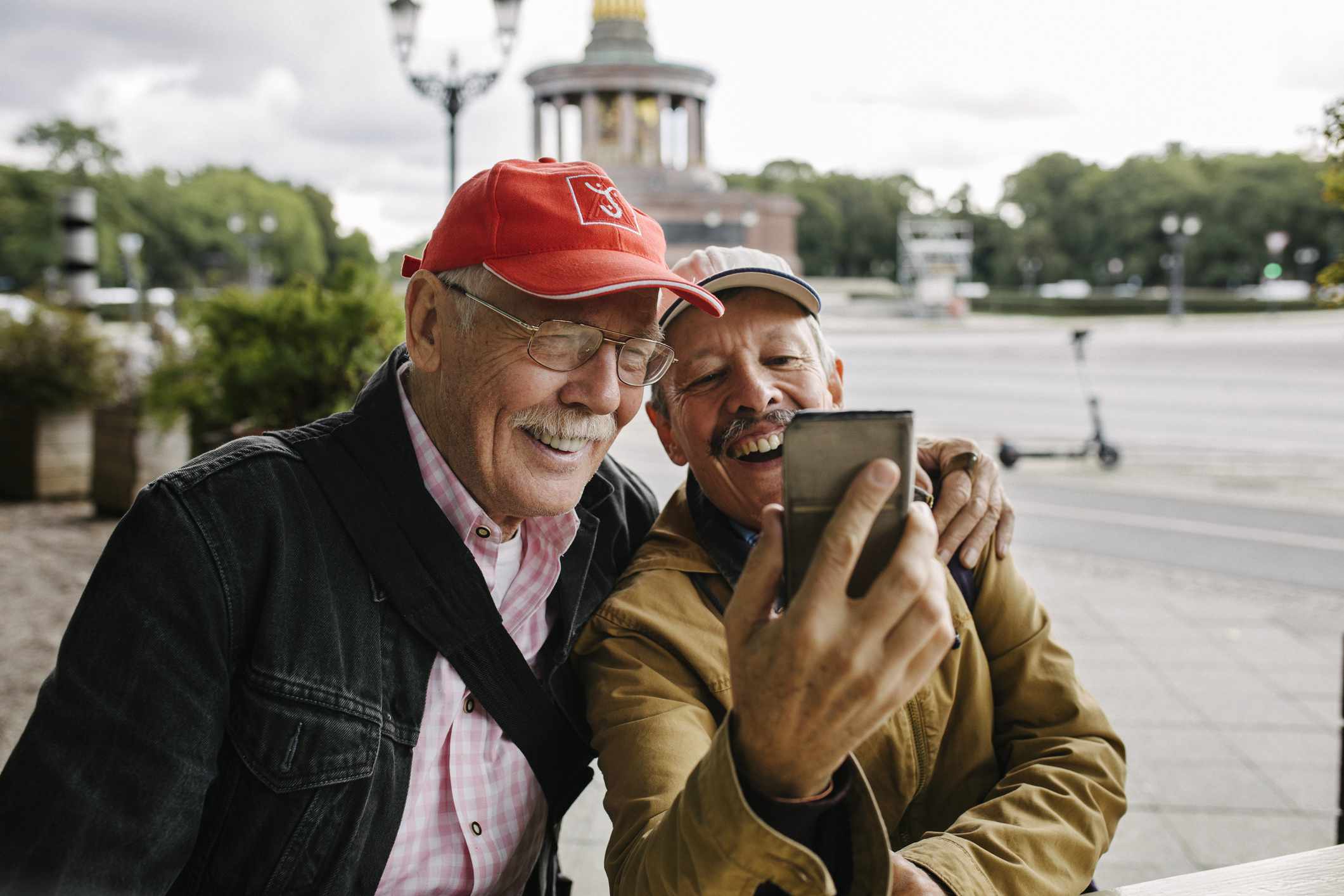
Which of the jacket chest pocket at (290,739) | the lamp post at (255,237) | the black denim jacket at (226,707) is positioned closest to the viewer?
the black denim jacket at (226,707)

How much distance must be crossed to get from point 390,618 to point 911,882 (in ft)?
3.18

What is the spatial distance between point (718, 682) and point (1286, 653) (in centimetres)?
625

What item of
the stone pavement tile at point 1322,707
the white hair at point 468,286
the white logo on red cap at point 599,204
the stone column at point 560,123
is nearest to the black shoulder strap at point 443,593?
the white hair at point 468,286

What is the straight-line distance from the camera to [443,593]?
6.57 ft

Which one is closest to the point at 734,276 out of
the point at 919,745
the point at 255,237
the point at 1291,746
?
the point at 919,745

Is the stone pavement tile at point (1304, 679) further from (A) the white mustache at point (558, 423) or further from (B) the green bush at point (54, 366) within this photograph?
(B) the green bush at point (54, 366)

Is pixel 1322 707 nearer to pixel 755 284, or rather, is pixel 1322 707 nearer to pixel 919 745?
pixel 919 745

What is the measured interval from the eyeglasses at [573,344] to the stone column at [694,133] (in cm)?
5500

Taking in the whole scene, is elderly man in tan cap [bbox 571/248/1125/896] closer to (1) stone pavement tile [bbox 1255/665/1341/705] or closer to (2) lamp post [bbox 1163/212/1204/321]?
(1) stone pavement tile [bbox 1255/665/1341/705]

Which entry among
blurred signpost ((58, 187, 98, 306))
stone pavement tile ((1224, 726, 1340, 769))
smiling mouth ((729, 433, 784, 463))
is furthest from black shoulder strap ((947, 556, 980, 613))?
blurred signpost ((58, 187, 98, 306))

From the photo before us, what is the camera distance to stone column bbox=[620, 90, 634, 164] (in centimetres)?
5409

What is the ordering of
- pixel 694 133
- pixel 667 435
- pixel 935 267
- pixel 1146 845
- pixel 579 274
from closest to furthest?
1. pixel 579 274
2. pixel 667 435
3. pixel 1146 845
4. pixel 694 133
5. pixel 935 267

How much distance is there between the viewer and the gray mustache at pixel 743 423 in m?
2.33

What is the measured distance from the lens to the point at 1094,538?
10.5m
